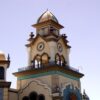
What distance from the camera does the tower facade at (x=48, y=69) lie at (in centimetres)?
4963

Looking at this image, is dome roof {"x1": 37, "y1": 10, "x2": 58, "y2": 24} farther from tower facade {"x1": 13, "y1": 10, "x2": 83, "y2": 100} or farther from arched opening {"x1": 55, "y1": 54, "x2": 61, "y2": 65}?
arched opening {"x1": 55, "y1": 54, "x2": 61, "y2": 65}

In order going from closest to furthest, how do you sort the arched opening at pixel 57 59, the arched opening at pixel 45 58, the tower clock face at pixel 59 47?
the arched opening at pixel 45 58, the arched opening at pixel 57 59, the tower clock face at pixel 59 47

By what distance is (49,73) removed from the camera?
50125mm

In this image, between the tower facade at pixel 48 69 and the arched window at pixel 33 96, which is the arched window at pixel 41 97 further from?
the arched window at pixel 33 96

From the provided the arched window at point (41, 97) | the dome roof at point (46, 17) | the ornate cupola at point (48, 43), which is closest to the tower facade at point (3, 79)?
the arched window at point (41, 97)

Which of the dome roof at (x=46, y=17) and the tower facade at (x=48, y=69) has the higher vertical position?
the dome roof at (x=46, y=17)

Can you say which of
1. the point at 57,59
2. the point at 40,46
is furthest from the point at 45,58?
the point at 40,46

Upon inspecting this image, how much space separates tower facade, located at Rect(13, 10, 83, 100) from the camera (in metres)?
49.6

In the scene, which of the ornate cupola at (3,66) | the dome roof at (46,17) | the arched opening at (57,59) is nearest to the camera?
the ornate cupola at (3,66)

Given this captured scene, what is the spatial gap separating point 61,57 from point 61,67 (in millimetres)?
3975

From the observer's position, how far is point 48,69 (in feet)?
165

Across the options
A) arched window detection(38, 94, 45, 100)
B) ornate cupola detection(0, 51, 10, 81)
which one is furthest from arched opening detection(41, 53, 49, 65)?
ornate cupola detection(0, 51, 10, 81)

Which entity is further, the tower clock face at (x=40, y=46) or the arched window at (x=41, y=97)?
the tower clock face at (x=40, y=46)

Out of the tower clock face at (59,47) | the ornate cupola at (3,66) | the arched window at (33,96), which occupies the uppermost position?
the tower clock face at (59,47)
